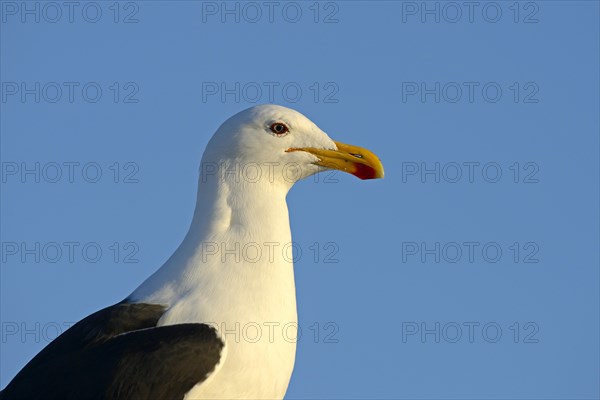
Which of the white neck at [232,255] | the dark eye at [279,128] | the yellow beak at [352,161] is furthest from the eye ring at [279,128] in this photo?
the white neck at [232,255]

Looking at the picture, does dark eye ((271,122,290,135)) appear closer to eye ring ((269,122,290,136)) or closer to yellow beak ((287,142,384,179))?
eye ring ((269,122,290,136))

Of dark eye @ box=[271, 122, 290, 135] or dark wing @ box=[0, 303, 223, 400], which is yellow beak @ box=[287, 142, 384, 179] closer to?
dark eye @ box=[271, 122, 290, 135]

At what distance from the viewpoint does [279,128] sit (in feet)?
46.7

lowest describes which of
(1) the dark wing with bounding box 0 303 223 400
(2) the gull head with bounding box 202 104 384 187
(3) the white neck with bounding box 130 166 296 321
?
(1) the dark wing with bounding box 0 303 223 400

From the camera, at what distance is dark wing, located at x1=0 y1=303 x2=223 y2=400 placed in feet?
41.5

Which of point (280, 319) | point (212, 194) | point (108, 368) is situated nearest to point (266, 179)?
point (212, 194)

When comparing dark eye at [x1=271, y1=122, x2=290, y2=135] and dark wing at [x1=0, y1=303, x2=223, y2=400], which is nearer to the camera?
dark wing at [x1=0, y1=303, x2=223, y2=400]

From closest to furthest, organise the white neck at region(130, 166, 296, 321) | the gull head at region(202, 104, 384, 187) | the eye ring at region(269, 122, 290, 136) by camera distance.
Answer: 1. the white neck at region(130, 166, 296, 321)
2. the gull head at region(202, 104, 384, 187)
3. the eye ring at region(269, 122, 290, 136)

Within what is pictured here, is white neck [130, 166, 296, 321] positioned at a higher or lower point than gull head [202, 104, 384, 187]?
lower

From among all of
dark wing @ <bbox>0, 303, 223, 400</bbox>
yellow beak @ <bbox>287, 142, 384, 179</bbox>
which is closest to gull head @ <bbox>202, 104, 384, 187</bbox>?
yellow beak @ <bbox>287, 142, 384, 179</bbox>

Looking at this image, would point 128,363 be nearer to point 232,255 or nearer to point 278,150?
point 232,255

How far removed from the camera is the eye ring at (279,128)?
14203mm

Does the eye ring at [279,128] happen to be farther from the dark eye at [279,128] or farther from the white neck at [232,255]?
the white neck at [232,255]

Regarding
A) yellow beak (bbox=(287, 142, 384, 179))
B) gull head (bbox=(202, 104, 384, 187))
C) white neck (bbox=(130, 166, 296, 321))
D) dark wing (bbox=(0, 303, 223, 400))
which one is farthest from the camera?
yellow beak (bbox=(287, 142, 384, 179))
